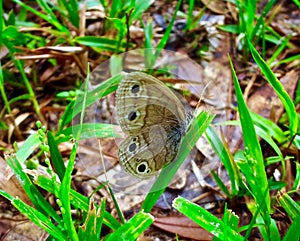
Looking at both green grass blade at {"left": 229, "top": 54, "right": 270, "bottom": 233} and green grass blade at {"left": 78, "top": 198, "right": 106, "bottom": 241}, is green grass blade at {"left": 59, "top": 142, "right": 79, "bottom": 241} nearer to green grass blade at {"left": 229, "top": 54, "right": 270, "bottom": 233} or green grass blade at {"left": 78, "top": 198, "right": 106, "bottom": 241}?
green grass blade at {"left": 78, "top": 198, "right": 106, "bottom": 241}

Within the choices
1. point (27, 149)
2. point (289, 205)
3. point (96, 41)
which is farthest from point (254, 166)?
point (96, 41)

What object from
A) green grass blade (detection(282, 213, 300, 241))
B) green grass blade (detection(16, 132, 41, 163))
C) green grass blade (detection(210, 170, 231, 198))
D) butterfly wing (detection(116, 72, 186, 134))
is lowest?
green grass blade (detection(210, 170, 231, 198))

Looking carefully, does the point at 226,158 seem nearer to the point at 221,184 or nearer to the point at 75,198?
the point at 221,184

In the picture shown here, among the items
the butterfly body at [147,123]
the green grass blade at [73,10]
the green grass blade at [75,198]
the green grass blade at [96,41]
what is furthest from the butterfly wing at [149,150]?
the green grass blade at [73,10]

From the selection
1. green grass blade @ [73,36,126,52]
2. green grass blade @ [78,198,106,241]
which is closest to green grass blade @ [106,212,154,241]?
green grass blade @ [78,198,106,241]

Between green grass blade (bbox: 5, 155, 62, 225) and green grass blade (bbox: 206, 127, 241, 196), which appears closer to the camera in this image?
green grass blade (bbox: 5, 155, 62, 225)

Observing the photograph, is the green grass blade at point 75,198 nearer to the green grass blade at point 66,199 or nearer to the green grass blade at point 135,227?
the green grass blade at point 66,199
